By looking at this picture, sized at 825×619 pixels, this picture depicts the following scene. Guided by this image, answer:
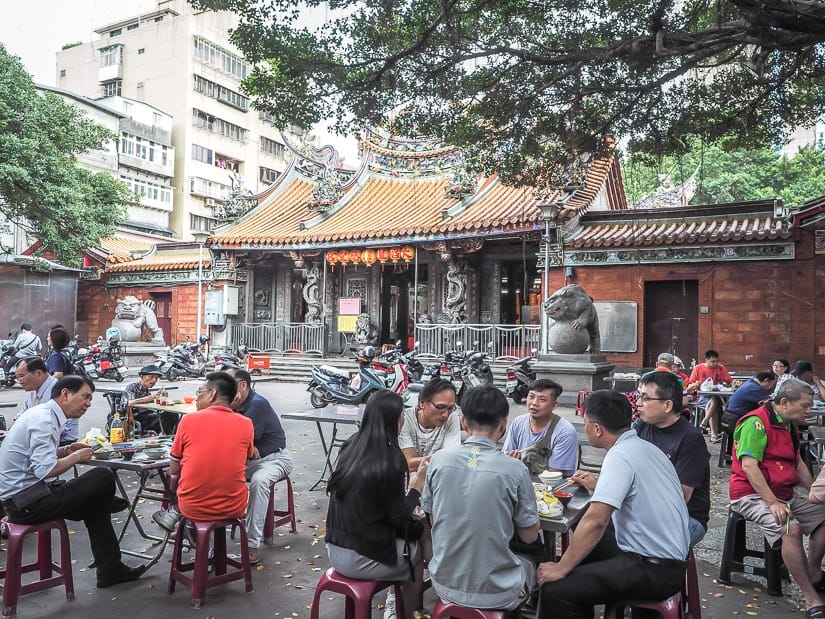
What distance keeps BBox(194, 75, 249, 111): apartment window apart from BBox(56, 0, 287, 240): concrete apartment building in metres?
0.05

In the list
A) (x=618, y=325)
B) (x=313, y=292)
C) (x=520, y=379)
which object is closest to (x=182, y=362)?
(x=313, y=292)

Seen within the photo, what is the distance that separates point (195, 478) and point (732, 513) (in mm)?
3319

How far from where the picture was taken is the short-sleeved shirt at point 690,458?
11.0 feet

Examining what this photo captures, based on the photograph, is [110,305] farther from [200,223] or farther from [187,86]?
[187,86]

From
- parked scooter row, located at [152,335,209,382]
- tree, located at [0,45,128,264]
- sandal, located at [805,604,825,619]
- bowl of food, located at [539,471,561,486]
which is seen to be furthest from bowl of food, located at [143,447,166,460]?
tree, located at [0,45,128,264]

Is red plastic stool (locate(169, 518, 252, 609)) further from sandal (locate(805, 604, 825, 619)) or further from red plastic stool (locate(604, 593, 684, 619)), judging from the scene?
sandal (locate(805, 604, 825, 619))

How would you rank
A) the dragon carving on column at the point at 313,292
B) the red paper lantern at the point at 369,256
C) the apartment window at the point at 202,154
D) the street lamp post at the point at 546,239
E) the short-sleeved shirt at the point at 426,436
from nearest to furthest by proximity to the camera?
the short-sleeved shirt at the point at 426,436
the street lamp post at the point at 546,239
the red paper lantern at the point at 369,256
the dragon carving on column at the point at 313,292
the apartment window at the point at 202,154

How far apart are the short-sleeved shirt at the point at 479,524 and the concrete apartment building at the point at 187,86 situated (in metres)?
31.0

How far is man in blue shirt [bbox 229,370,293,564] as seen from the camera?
4191mm

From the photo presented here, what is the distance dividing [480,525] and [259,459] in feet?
7.79

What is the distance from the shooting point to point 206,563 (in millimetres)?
3541

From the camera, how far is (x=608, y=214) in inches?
555

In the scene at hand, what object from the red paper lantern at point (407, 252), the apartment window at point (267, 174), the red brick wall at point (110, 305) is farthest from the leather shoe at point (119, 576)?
the apartment window at point (267, 174)

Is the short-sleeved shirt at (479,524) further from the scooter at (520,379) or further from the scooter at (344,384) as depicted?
the scooter at (520,379)
